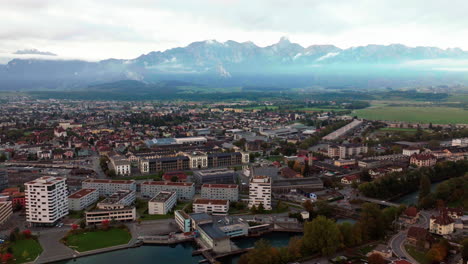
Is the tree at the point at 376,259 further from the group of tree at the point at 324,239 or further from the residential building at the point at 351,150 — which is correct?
the residential building at the point at 351,150

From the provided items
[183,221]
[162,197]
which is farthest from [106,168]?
[183,221]

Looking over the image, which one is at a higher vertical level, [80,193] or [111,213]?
[80,193]

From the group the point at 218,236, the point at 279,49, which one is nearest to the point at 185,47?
the point at 279,49

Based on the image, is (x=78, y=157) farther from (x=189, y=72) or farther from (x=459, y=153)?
(x=189, y=72)

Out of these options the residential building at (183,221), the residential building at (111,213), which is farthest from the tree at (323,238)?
the residential building at (111,213)

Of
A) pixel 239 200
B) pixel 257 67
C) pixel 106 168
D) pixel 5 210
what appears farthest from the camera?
pixel 257 67

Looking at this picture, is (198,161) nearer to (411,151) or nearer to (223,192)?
(223,192)

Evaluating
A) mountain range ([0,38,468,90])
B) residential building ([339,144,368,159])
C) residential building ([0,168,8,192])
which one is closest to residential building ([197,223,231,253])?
residential building ([0,168,8,192])
